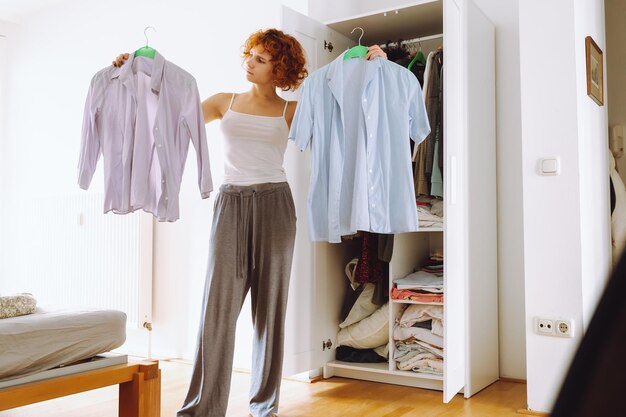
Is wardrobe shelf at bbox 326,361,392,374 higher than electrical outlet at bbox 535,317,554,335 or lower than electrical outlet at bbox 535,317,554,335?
lower

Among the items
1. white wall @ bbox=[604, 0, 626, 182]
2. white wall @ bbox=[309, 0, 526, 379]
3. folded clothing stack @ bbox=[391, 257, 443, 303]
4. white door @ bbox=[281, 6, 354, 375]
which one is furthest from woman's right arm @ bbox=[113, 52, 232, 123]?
white wall @ bbox=[604, 0, 626, 182]

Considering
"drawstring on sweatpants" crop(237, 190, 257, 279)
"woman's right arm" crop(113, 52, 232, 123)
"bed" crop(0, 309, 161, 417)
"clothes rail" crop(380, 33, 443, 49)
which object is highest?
"clothes rail" crop(380, 33, 443, 49)

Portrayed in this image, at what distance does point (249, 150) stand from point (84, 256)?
86.7 inches

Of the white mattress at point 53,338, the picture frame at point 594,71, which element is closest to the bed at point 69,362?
the white mattress at point 53,338

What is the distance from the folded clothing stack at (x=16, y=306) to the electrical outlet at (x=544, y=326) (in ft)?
6.58

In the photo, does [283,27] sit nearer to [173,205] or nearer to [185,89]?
[185,89]

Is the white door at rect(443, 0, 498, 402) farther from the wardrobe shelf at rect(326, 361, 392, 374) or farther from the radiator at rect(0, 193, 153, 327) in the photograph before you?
the radiator at rect(0, 193, 153, 327)

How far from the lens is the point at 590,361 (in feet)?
0.99

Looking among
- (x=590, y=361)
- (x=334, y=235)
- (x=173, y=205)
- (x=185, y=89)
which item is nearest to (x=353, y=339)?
(x=334, y=235)

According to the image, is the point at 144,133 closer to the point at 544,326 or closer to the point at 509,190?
the point at 544,326

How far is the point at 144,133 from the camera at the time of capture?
240cm

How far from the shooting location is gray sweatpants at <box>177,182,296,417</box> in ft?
7.63

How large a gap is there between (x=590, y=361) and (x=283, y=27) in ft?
8.99

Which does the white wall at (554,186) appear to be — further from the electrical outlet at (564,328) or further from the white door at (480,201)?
the white door at (480,201)
